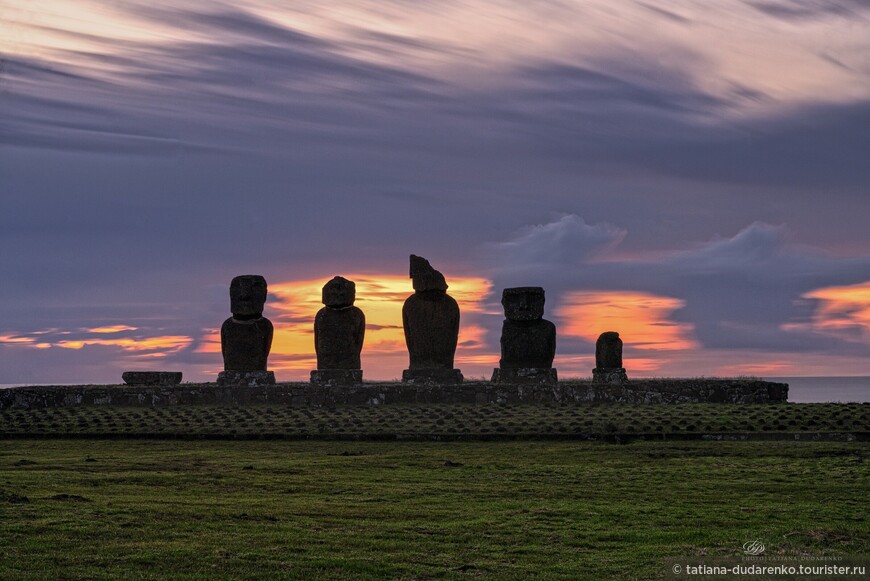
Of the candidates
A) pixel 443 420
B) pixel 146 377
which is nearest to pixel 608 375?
pixel 443 420

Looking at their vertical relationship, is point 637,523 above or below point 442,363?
below

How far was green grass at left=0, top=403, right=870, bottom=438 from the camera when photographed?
90.4ft

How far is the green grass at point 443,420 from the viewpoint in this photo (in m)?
27.6

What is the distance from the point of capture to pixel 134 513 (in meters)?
15.8

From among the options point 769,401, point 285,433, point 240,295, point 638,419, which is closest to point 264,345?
point 240,295

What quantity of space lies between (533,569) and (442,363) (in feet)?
77.6

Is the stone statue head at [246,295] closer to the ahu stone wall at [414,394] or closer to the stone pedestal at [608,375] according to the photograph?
the ahu stone wall at [414,394]

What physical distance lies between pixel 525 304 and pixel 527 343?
126 cm

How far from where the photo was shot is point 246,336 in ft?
122

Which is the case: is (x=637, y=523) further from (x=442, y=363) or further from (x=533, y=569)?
(x=442, y=363)

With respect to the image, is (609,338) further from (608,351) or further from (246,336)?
(246,336)

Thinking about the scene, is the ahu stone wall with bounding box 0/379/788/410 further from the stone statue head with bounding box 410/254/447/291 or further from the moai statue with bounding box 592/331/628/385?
the stone statue head with bounding box 410/254/447/291

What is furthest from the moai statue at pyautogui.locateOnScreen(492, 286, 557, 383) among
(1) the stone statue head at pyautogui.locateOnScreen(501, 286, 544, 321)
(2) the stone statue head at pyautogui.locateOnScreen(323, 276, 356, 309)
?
(2) the stone statue head at pyautogui.locateOnScreen(323, 276, 356, 309)

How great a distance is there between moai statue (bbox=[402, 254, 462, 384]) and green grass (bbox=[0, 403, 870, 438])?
12.1 feet
